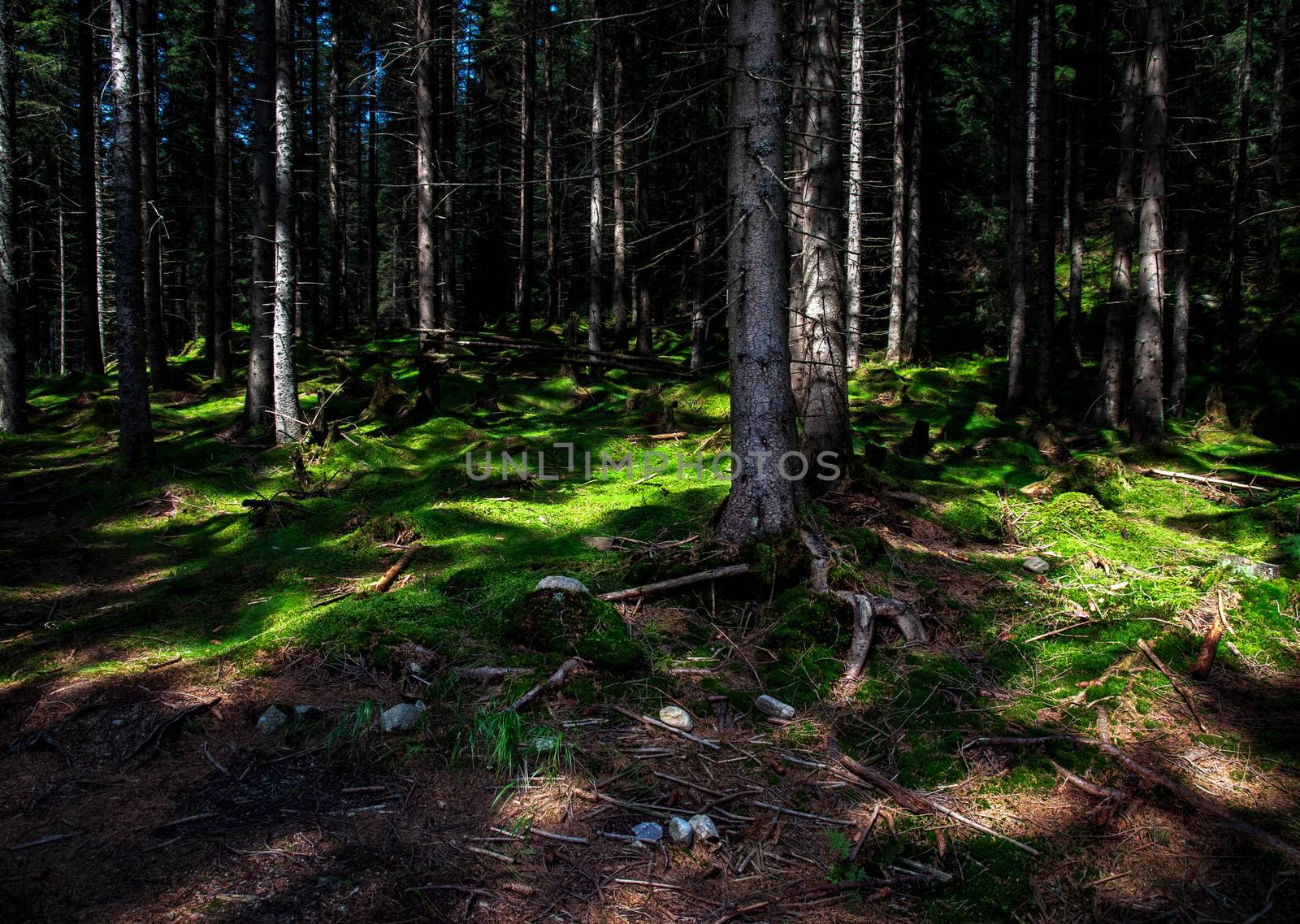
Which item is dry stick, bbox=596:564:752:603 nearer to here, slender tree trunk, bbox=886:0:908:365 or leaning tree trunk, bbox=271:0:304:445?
leaning tree trunk, bbox=271:0:304:445

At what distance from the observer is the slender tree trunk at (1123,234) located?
41.1 ft

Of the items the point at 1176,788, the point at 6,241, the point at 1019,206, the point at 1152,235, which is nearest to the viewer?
the point at 1176,788

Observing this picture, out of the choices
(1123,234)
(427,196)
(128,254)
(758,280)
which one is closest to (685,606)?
(758,280)

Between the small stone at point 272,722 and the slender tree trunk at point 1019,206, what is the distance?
14.8 metres

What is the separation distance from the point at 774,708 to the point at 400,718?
7.47 ft

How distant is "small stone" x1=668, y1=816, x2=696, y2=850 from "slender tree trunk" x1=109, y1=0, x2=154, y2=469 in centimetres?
1042

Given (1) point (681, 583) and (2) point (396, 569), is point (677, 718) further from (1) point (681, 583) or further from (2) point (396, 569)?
(2) point (396, 569)

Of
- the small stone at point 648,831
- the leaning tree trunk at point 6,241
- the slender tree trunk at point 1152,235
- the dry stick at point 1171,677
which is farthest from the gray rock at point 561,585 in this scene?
the leaning tree trunk at point 6,241

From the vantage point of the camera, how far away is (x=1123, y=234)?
13438 mm

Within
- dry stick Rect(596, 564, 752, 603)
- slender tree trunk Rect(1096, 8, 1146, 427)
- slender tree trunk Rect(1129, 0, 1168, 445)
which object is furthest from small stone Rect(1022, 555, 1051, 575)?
slender tree trunk Rect(1096, 8, 1146, 427)

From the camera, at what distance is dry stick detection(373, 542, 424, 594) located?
607cm

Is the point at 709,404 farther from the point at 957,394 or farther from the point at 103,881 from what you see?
the point at 103,881

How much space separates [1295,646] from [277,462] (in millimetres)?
12363

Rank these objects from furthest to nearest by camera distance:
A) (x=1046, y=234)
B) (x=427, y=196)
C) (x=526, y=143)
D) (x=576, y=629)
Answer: (x=526, y=143) < (x=1046, y=234) < (x=427, y=196) < (x=576, y=629)
